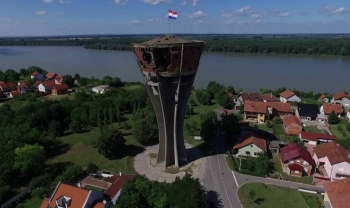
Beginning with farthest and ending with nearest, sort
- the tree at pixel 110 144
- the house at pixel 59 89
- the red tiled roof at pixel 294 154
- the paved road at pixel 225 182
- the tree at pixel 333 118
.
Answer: the house at pixel 59 89 < the tree at pixel 333 118 < the tree at pixel 110 144 < the red tiled roof at pixel 294 154 < the paved road at pixel 225 182

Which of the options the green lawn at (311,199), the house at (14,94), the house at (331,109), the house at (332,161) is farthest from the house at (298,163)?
the house at (14,94)

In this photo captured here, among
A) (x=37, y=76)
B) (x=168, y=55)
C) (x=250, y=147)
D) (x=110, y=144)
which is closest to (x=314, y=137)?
(x=250, y=147)

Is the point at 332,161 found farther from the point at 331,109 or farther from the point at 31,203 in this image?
the point at 31,203

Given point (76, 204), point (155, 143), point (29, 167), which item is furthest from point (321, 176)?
point (29, 167)

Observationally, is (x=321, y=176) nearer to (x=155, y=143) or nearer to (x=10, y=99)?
(x=155, y=143)

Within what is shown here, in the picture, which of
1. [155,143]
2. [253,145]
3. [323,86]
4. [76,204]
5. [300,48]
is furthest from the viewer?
[300,48]

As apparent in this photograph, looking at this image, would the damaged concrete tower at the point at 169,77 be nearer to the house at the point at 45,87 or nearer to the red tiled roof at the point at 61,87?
the red tiled roof at the point at 61,87
